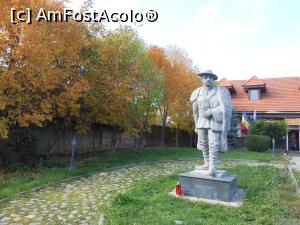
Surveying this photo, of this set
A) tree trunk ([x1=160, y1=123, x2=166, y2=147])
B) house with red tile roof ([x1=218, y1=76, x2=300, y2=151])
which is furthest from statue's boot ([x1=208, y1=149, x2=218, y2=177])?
house with red tile roof ([x1=218, y1=76, x2=300, y2=151])

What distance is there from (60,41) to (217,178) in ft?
24.6

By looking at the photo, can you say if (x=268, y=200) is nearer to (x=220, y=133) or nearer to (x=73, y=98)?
(x=220, y=133)

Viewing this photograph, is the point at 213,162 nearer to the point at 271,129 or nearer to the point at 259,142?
the point at 259,142

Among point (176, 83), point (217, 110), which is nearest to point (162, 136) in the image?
point (176, 83)

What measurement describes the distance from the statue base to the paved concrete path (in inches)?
85.2

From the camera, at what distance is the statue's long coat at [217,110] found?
25.0 feet

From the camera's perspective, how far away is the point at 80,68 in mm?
12766

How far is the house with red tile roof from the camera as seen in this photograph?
26031 millimetres

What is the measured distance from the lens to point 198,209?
256 inches

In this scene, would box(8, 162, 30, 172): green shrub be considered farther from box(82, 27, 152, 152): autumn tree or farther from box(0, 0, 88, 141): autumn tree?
box(82, 27, 152, 152): autumn tree

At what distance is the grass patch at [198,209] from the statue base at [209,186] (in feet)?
1.57

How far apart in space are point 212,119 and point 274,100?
22.0 metres

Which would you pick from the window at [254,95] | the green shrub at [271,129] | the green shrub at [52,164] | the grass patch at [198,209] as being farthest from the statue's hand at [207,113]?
the window at [254,95]

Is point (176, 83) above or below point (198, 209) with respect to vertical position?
above
